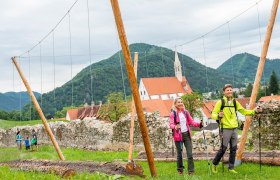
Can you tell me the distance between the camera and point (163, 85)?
115 metres

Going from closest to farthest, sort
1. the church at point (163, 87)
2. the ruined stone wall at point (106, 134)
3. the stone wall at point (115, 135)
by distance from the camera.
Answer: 1. the stone wall at point (115, 135)
2. the ruined stone wall at point (106, 134)
3. the church at point (163, 87)

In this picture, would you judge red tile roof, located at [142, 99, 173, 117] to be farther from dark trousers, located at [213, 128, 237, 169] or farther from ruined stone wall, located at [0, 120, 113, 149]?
dark trousers, located at [213, 128, 237, 169]

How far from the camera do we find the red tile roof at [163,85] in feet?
369

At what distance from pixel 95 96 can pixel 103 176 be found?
96566 millimetres

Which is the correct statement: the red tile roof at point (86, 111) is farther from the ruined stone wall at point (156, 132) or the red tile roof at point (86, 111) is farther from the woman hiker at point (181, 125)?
the woman hiker at point (181, 125)

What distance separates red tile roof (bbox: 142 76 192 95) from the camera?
112562mm

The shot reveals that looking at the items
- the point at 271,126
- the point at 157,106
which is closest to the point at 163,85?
the point at 157,106

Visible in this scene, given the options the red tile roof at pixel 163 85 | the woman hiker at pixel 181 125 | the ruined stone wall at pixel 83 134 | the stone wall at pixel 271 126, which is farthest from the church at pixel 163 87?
the woman hiker at pixel 181 125

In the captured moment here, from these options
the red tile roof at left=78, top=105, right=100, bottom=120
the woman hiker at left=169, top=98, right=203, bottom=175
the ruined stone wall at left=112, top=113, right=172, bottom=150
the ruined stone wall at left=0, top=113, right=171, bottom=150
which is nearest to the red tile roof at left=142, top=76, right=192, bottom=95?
the red tile roof at left=78, top=105, right=100, bottom=120

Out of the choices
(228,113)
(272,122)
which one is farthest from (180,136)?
(272,122)

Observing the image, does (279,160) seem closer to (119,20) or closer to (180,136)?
(180,136)

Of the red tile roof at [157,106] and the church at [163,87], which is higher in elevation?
the church at [163,87]

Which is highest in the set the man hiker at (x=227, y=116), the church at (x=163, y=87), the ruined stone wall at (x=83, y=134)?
the church at (x=163, y=87)

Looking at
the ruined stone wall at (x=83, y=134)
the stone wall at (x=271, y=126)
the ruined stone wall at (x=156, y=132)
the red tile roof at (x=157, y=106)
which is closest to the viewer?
the stone wall at (x=271, y=126)
